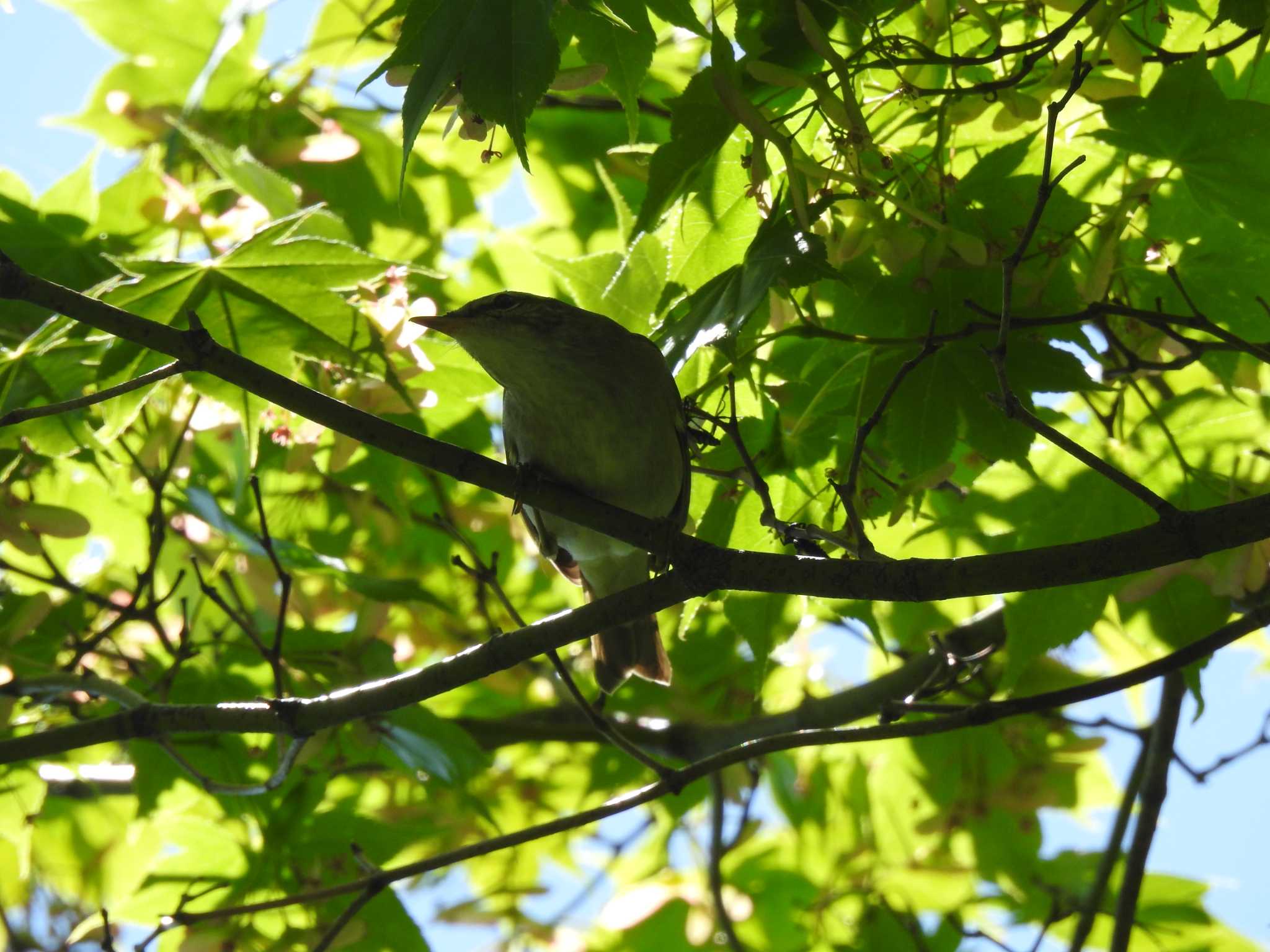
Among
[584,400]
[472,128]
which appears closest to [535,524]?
[584,400]

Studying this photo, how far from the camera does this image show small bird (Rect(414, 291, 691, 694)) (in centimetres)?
349

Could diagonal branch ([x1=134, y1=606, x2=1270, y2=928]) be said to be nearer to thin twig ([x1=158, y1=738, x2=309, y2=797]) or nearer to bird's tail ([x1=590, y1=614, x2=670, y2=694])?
thin twig ([x1=158, y1=738, x2=309, y2=797])

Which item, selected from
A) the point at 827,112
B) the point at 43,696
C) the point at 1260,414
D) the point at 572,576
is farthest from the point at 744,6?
the point at 43,696

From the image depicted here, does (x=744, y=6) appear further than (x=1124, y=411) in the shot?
No

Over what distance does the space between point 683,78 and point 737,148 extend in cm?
182

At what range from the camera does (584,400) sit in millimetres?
3576

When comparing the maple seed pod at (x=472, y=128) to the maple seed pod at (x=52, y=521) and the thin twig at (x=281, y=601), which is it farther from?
the maple seed pod at (x=52, y=521)

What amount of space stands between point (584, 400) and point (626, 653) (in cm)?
100

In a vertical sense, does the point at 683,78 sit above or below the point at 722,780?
above

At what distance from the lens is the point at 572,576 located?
4520 mm

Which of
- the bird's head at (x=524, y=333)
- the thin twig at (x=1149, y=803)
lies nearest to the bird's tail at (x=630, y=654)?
the bird's head at (x=524, y=333)

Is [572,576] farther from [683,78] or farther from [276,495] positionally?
[683,78]

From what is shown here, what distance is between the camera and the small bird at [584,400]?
3.49 m

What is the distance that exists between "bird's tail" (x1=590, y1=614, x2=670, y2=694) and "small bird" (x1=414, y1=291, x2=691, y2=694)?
10.4 inches
